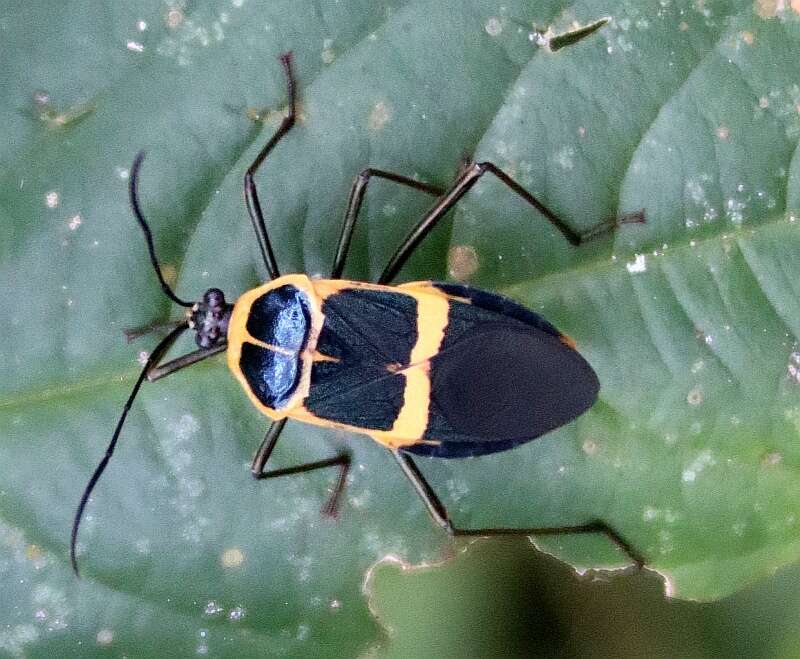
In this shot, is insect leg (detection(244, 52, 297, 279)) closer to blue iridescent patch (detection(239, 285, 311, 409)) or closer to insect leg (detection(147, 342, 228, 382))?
blue iridescent patch (detection(239, 285, 311, 409))

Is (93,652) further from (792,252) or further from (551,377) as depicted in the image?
(792,252)

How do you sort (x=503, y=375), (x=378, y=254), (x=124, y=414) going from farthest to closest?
(x=378, y=254), (x=124, y=414), (x=503, y=375)

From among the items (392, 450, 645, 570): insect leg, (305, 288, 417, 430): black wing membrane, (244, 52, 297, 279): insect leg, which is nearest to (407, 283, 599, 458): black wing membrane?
(305, 288, 417, 430): black wing membrane

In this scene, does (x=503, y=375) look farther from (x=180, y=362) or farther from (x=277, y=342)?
(x=180, y=362)

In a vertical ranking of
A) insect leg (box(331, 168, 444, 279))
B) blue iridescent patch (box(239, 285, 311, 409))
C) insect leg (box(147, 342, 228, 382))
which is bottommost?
insect leg (box(147, 342, 228, 382))

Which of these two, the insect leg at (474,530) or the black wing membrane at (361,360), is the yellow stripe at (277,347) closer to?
the black wing membrane at (361,360)

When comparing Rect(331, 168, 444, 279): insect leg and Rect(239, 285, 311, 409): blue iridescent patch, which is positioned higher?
Rect(331, 168, 444, 279): insect leg

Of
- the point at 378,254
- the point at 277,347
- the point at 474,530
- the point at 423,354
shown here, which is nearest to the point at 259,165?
the point at 378,254
